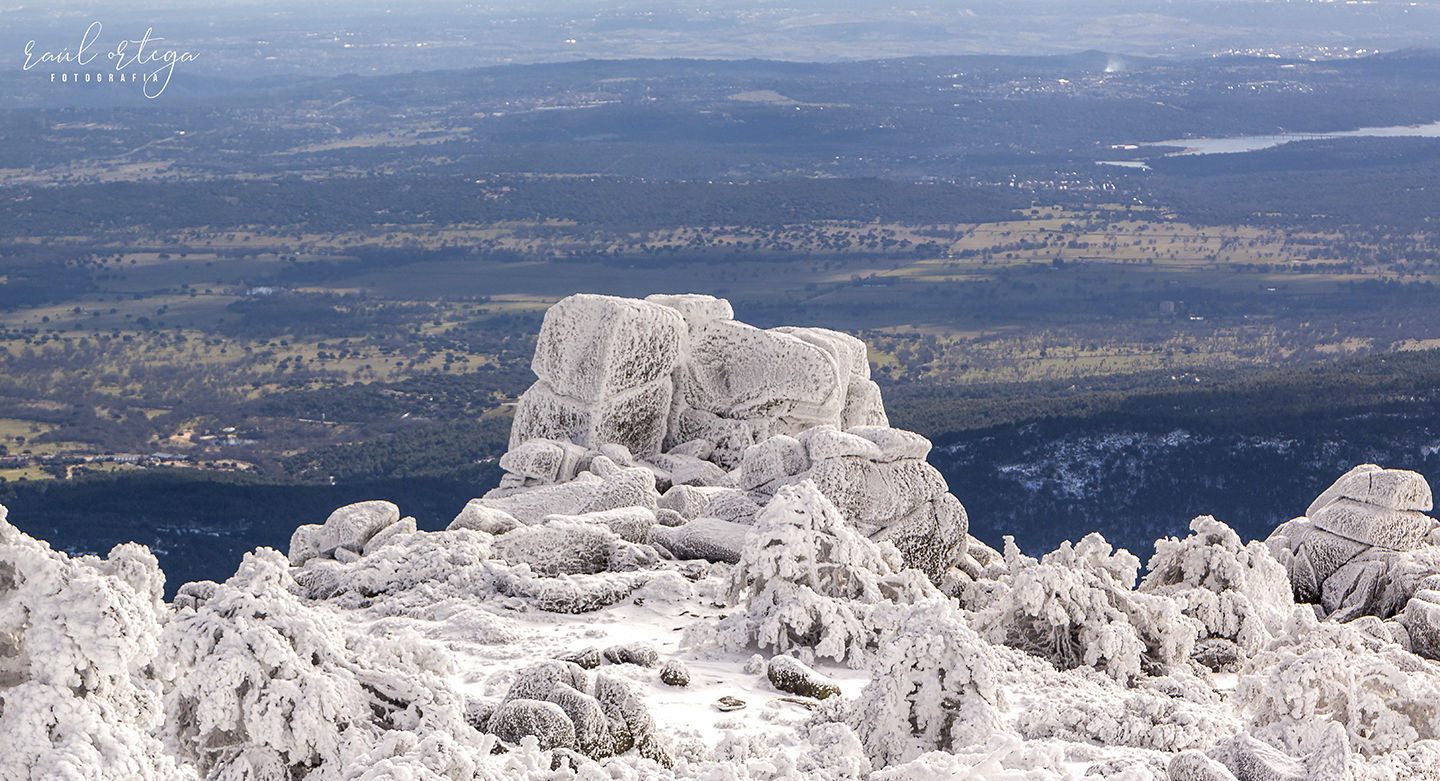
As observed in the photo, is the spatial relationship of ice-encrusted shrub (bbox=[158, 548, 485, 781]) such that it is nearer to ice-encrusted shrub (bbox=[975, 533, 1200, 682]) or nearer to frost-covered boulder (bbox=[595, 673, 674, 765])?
frost-covered boulder (bbox=[595, 673, 674, 765])

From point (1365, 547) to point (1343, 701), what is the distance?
34.2 feet

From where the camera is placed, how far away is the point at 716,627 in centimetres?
1711

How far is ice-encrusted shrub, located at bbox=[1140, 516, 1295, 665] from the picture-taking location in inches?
768

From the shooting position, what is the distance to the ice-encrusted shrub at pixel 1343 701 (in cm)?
1346

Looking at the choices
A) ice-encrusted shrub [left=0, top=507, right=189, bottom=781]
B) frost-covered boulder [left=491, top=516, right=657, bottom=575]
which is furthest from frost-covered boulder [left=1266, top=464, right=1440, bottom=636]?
ice-encrusted shrub [left=0, top=507, right=189, bottom=781]

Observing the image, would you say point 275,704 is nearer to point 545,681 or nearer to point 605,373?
point 545,681

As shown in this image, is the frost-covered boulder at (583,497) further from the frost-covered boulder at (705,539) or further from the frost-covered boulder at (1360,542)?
the frost-covered boulder at (1360,542)

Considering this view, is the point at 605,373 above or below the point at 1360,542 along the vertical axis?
above

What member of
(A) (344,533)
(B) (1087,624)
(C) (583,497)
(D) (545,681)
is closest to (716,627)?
(B) (1087,624)

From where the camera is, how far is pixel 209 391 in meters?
116

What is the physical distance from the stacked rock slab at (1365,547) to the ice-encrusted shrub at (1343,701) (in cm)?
775

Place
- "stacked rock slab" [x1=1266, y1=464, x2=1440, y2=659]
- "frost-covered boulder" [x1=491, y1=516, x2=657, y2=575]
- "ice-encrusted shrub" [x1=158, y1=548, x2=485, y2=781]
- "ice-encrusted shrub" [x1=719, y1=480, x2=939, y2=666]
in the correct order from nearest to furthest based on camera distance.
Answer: "ice-encrusted shrub" [x1=158, y1=548, x2=485, y2=781] < "ice-encrusted shrub" [x1=719, y1=480, x2=939, y2=666] < "frost-covered boulder" [x1=491, y1=516, x2=657, y2=575] < "stacked rock slab" [x1=1266, y1=464, x2=1440, y2=659]

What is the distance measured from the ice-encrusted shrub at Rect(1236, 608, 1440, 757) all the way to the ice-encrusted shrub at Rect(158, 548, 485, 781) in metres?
6.15

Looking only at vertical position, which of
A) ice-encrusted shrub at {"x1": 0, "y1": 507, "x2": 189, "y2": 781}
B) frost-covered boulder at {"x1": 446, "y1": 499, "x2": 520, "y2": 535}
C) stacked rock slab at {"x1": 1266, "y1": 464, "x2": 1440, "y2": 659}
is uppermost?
ice-encrusted shrub at {"x1": 0, "y1": 507, "x2": 189, "y2": 781}
